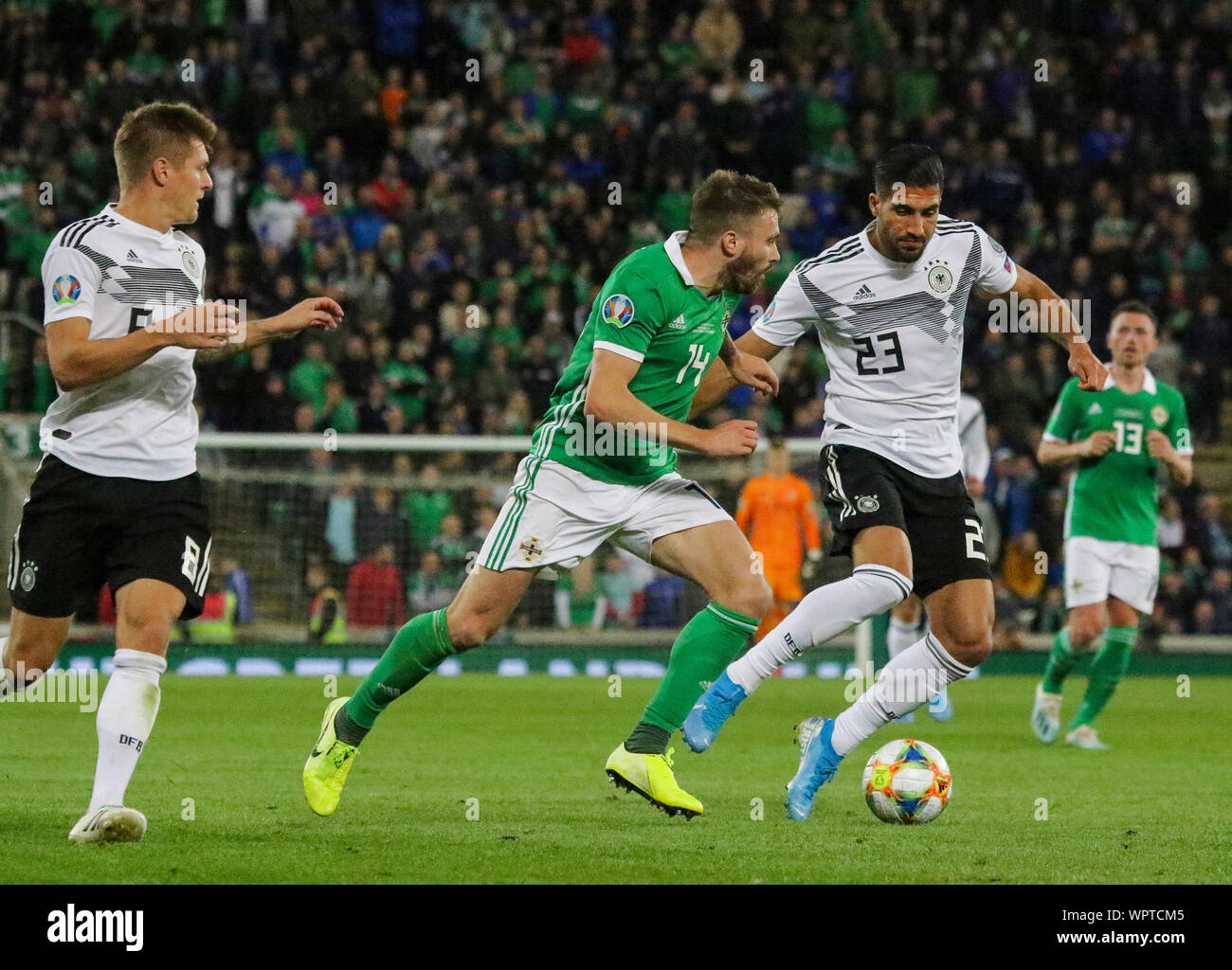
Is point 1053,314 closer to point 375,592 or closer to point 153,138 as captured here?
point 153,138

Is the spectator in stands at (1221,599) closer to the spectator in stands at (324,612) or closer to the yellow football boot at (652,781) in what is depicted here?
the spectator in stands at (324,612)

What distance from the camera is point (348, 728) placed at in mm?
6738

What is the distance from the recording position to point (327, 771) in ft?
21.6

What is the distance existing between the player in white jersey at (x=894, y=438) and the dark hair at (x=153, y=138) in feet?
7.41

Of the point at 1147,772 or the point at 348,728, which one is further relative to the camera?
the point at 1147,772

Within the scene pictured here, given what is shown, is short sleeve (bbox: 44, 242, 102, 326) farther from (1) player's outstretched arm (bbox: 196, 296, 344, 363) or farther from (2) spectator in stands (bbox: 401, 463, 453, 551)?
(2) spectator in stands (bbox: 401, 463, 453, 551)

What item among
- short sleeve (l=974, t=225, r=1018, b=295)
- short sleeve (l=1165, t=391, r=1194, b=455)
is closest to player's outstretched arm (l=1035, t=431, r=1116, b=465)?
short sleeve (l=1165, t=391, r=1194, b=455)

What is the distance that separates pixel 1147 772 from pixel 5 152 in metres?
15.4

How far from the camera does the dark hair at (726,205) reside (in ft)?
22.1

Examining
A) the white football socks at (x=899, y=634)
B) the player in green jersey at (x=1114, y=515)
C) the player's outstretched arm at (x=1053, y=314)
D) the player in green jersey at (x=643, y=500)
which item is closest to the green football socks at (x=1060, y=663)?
the player in green jersey at (x=1114, y=515)

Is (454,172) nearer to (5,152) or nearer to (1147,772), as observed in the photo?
(5,152)

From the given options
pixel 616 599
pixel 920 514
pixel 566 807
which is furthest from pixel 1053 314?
pixel 616 599

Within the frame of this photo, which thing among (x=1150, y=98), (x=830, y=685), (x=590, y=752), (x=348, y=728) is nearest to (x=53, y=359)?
(x=348, y=728)

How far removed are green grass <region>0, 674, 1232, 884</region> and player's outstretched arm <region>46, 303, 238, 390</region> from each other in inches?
57.9
